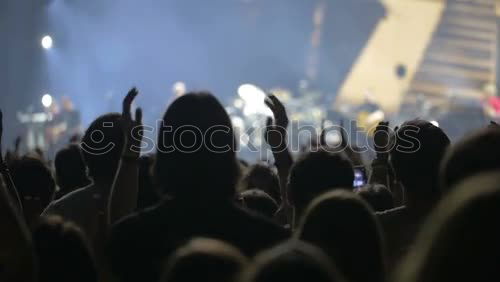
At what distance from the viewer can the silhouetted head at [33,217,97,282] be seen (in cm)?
274

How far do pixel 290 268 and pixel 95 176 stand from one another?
3.08m

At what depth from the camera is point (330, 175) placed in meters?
3.60

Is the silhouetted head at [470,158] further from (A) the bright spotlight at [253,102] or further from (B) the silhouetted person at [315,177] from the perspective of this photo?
(A) the bright spotlight at [253,102]

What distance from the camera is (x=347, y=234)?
2625 millimetres

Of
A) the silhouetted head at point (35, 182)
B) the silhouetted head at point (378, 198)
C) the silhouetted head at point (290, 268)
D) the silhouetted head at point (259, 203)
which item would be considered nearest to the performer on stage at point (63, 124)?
the silhouetted head at point (35, 182)

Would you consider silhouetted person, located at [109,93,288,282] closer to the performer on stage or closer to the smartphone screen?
the smartphone screen

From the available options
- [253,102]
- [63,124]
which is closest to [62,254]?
[63,124]

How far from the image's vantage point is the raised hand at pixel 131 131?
4.05 m

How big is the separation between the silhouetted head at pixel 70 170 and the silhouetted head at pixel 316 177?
2.20 metres

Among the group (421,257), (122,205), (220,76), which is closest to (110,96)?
(220,76)

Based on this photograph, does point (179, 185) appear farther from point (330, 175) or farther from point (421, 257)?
point (421, 257)

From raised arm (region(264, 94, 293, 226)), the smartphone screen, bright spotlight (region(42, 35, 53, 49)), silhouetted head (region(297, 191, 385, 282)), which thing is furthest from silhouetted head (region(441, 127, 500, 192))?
bright spotlight (region(42, 35, 53, 49))

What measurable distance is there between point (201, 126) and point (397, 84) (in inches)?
1014

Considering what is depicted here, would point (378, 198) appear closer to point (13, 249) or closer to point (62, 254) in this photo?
point (62, 254)
